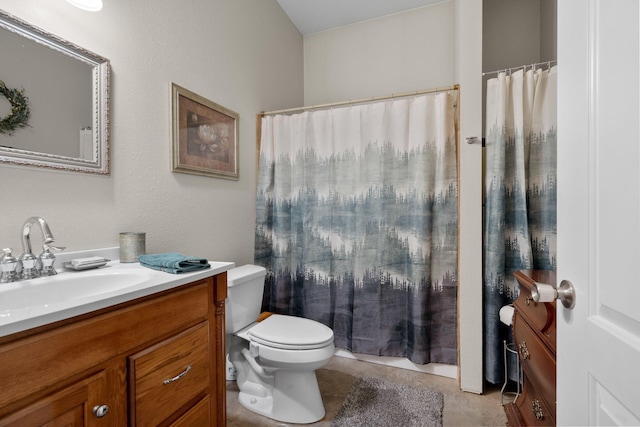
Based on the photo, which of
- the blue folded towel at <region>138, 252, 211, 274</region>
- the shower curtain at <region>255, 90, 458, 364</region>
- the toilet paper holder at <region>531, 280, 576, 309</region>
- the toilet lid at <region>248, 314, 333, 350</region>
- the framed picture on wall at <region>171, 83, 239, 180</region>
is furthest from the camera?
the shower curtain at <region>255, 90, 458, 364</region>

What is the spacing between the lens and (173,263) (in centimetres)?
104

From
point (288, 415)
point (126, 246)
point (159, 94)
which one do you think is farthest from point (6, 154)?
point (288, 415)

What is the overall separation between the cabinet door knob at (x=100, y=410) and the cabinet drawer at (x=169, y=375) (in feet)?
0.22

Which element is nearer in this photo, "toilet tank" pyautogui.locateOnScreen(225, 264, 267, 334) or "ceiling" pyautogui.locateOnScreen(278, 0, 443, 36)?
"toilet tank" pyautogui.locateOnScreen(225, 264, 267, 334)

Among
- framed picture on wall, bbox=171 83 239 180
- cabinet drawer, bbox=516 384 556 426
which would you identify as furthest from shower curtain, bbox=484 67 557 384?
framed picture on wall, bbox=171 83 239 180

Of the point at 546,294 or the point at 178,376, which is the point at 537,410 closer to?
the point at 546,294

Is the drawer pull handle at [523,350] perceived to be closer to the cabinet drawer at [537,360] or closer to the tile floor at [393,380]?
the cabinet drawer at [537,360]

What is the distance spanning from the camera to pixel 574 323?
0.58 metres

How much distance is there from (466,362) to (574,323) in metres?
1.39

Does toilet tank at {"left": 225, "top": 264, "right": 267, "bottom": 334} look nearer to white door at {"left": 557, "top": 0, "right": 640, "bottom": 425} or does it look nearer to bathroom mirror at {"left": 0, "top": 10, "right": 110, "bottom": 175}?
bathroom mirror at {"left": 0, "top": 10, "right": 110, "bottom": 175}

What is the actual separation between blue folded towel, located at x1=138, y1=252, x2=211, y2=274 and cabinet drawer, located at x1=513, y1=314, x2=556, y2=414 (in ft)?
4.00

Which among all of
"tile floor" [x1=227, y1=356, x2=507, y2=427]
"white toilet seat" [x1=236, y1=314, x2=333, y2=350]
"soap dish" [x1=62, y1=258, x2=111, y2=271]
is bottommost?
"tile floor" [x1=227, y1=356, x2=507, y2=427]

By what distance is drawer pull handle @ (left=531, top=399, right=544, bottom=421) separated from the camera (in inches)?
41.7

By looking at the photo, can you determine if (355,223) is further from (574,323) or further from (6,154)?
(6,154)
